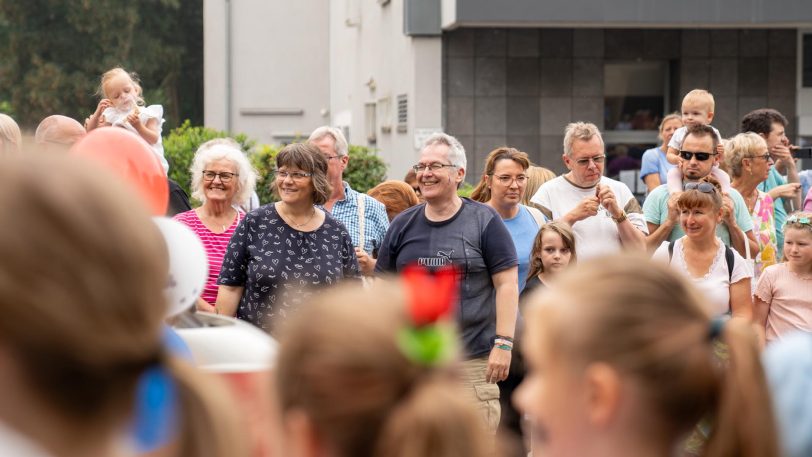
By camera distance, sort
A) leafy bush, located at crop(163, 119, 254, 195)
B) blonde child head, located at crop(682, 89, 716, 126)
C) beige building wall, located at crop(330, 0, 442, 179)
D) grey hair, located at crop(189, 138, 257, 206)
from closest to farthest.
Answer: grey hair, located at crop(189, 138, 257, 206) < blonde child head, located at crop(682, 89, 716, 126) < leafy bush, located at crop(163, 119, 254, 195) < beige building wall, located at crop(330, 0, 442, 179)

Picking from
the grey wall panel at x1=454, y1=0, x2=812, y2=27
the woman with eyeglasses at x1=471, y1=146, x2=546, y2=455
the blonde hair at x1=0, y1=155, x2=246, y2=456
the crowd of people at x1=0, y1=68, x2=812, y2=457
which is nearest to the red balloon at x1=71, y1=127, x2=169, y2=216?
the crowd of people at x1=0, y1=68, x2=812, y2=457

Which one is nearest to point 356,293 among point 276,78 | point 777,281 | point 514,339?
point 514,339

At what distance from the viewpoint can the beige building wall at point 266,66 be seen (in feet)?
97.9

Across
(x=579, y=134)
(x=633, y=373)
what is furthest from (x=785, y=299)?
(x=633, y=373)

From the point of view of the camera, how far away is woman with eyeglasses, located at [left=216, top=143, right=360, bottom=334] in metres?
5.89

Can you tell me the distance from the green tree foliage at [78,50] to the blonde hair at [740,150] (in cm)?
3582

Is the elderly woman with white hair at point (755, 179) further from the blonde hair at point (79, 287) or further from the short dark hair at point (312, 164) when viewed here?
the blonde hair at point (79, 287)

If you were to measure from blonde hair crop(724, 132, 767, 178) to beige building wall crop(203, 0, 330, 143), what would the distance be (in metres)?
22.2

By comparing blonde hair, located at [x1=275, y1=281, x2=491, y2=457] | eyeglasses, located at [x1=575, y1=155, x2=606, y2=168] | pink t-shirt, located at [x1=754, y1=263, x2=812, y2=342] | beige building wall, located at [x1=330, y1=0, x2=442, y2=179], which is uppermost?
beige building wall, located at [x1=330, y1=0, x2=442, y2=179]

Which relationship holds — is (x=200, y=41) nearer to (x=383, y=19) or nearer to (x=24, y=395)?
(x=383, y=19)

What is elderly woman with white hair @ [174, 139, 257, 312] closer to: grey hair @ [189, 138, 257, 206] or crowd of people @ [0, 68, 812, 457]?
grey hair @ [189, 138, 257, 206]

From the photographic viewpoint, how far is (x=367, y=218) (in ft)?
25.3

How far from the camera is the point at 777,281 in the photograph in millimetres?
7234

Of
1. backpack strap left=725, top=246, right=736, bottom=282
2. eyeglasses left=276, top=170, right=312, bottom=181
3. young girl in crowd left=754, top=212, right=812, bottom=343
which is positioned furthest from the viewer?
A: young girl in crowd left=754, top=212, right=812, bottom=343
